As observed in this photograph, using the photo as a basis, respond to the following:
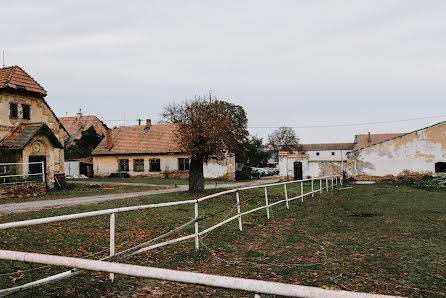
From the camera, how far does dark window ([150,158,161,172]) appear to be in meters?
39.6

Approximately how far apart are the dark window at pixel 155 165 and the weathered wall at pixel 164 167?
30cm

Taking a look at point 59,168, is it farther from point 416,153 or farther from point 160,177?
point 416,153

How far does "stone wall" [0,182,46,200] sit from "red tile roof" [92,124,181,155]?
18442 mm

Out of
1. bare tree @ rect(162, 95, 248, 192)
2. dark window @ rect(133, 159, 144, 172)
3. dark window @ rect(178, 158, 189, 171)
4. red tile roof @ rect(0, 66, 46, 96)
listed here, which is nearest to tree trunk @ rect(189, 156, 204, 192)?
bare tree @ rect(162, 95, 248, 192)

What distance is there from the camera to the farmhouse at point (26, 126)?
22.0 m

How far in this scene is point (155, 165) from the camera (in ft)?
130

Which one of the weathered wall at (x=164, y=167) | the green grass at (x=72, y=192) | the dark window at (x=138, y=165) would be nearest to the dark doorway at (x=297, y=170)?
the weathered wall at (x=164, y=167)

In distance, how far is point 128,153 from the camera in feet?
132

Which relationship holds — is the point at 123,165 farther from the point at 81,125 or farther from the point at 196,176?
the point at 196,176

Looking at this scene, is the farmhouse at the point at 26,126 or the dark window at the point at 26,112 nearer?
the farmhouse at the point at 26,126

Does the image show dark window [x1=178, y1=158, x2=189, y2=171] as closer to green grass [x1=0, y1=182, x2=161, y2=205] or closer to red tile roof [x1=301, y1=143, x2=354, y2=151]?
green grass [x1=0, y1=182, x2=161, y2=205]

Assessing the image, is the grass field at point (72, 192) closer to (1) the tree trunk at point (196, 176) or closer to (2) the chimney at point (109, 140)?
(1) the tree trunk at point (196, 176)

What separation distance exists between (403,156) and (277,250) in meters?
27.2

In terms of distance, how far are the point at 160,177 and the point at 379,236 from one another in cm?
3245
